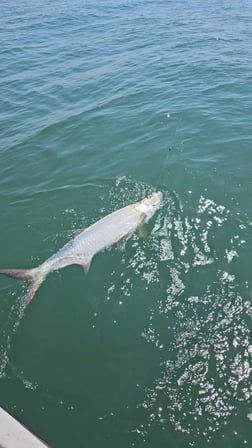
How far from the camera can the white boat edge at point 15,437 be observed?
188 inches

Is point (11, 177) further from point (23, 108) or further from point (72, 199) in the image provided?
point (23, 108)

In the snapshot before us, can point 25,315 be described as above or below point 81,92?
below

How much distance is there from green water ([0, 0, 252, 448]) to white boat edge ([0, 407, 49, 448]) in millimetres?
2397

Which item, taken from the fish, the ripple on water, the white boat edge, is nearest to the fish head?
the fish

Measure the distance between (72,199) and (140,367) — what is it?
589 centimetres

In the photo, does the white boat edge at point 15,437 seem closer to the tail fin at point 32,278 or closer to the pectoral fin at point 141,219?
the tail fin at point 32,278

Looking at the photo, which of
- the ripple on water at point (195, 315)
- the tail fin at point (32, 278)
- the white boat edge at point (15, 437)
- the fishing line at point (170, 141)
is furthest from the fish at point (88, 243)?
the white boat edge at point (15, 437)

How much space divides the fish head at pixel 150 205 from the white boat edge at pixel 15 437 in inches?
259

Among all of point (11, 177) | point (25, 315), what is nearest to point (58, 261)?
point (25, 315)

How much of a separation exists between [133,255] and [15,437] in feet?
18.8

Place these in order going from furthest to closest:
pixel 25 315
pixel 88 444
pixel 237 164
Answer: pixel 237 164
pixel 25 315
pixel 88 444

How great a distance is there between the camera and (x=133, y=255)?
10.1 m

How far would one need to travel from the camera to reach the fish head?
10.8 meters

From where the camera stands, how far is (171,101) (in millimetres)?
18094
